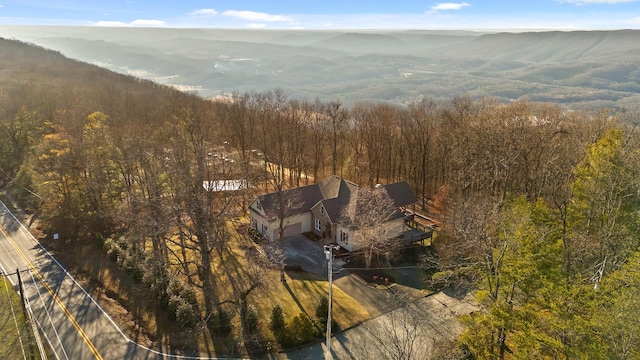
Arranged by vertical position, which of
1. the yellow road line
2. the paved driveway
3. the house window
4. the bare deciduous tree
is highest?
the bare deciduous tree

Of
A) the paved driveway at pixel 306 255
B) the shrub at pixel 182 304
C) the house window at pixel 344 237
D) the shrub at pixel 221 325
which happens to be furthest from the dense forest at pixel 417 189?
the house window at pixel 344 237

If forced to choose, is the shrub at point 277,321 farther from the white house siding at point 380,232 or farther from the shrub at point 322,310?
the white house siding at point 380,232

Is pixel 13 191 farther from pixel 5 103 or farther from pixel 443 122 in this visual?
pixel 443 122

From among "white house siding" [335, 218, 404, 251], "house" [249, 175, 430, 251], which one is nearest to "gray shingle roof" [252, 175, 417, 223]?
"house" [249, 175, 430, 251]

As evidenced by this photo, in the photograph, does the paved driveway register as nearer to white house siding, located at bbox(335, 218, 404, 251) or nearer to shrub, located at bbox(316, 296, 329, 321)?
white house siding, located at bbox(335, 218, 404, 251)

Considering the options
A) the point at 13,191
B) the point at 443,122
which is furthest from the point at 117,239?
the point at 443,122
